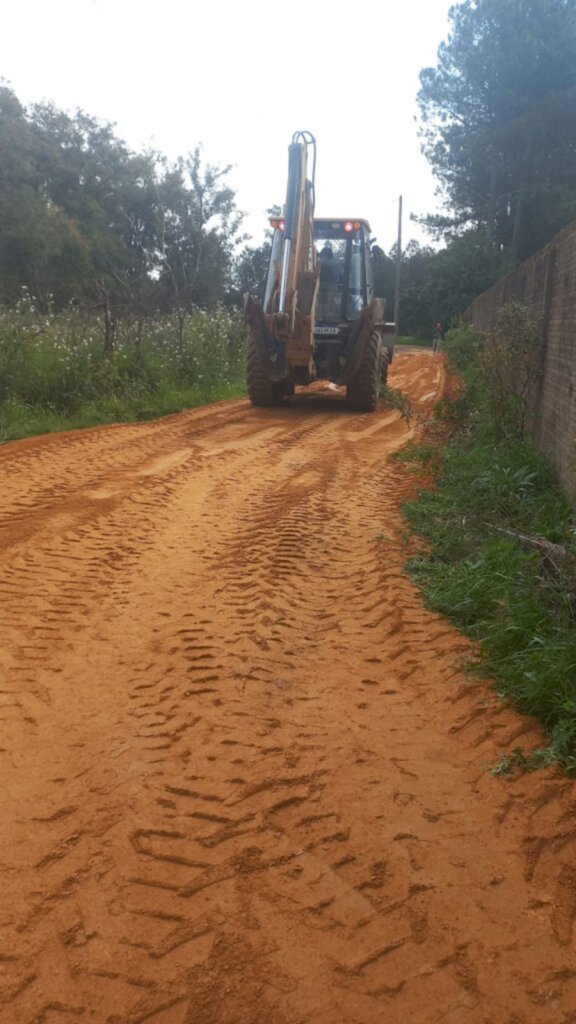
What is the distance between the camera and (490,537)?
18.0 ft

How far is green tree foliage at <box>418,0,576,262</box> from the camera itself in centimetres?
3647

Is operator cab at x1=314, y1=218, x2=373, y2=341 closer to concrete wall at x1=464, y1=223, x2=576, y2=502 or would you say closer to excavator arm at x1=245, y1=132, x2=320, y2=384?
excavator arm at x1=245, y1=132, x2=320, y2=384

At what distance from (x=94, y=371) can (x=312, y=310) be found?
3.44m

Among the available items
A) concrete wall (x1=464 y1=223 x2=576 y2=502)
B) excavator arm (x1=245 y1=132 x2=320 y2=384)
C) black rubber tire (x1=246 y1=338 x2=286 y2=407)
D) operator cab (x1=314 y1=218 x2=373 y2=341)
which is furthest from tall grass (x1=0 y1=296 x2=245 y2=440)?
concrete wall (x1=464 y1=223 x2=576 y2=502)

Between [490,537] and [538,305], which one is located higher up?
[538,305]

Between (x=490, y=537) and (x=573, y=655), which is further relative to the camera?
(x=490, y=537)

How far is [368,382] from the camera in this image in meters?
12.9

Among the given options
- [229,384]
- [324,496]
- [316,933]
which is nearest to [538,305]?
[324,496]

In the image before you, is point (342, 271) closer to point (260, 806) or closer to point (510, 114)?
point (260, 806)

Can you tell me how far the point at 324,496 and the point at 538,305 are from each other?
3.13m

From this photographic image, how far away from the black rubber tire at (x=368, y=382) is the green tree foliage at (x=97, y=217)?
12288mm

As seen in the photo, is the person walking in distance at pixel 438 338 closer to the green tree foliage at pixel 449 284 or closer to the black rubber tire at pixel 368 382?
the green tree foliage at pixel 449 284

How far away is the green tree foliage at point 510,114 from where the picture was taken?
1436 inches

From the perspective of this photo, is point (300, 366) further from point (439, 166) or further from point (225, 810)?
point (439, 166)
